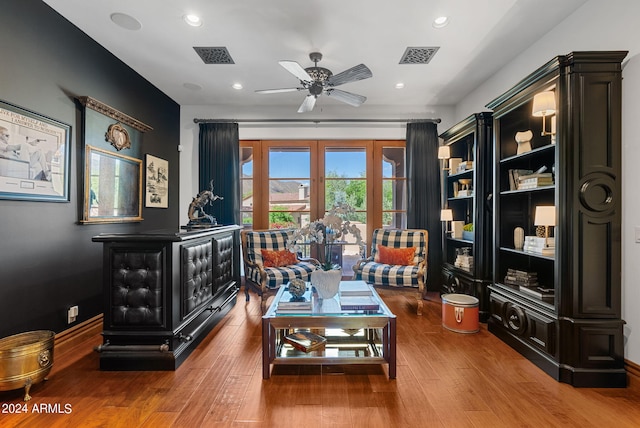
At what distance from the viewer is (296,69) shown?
108 inches

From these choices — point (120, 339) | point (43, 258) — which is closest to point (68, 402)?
point (120, 339)

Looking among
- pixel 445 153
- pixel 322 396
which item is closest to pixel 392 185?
pixel 445 153

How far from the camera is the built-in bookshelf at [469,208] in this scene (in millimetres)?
3412

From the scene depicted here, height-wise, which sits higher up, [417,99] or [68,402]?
[417,99]

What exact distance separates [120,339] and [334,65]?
3.46 m

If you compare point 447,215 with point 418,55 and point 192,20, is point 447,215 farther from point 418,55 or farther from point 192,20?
point 192,20

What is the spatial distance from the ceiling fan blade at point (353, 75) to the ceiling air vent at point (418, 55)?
797mm

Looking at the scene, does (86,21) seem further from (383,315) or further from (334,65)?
(383,315)

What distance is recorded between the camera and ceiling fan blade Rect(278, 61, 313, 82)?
103 inches

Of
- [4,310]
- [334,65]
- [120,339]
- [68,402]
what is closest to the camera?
[68,402]

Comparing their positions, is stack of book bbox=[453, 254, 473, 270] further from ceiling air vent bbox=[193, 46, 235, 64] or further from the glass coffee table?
ceiling air vent bbox=[193, 46, 235, 64]

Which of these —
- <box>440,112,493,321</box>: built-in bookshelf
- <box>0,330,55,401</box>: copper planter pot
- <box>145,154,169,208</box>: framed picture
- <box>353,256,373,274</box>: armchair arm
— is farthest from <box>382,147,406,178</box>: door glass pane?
<box>0,330,55,401</box>: copper planter pot

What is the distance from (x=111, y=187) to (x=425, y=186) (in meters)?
4.25

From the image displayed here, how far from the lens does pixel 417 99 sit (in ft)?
15.1
